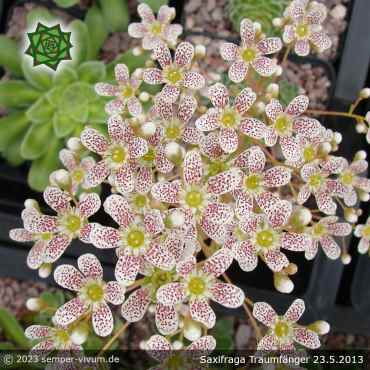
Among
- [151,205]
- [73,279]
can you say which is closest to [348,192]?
[151,205]

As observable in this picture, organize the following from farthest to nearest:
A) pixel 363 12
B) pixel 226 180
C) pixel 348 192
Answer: pixel 363 12 < pixel 348 192 < pixel 226 180

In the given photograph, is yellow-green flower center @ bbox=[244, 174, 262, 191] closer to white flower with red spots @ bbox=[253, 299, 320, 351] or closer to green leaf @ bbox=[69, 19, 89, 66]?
white flower with red spots @ bbox=[253, 299, 320, 351]

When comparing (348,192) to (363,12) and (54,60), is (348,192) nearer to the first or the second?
(363,12)

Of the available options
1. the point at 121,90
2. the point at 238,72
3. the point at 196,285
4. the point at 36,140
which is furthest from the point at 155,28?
the point at 196,285

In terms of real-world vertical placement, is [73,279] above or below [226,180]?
below

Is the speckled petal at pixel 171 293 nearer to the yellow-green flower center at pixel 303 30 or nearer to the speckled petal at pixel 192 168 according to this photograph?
Answer: the speckled petal at pixel 192 168

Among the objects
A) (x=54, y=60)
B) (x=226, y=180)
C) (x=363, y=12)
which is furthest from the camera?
(x=363, y=12)

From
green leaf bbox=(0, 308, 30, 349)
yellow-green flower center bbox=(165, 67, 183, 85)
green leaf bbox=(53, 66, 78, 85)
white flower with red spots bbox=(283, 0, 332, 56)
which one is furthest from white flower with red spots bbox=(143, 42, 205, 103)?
green leaf bbox=(0, 308, 30, 349)

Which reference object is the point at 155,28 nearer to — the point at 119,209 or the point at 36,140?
the point at 36,140

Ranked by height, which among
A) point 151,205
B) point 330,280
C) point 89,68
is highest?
point 89,68
